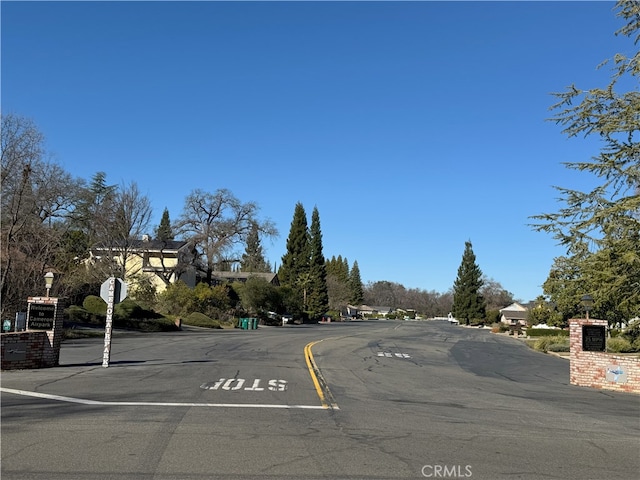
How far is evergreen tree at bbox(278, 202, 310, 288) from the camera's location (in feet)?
306

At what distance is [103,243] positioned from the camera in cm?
4866

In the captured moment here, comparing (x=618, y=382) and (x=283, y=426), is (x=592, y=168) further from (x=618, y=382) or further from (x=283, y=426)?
(x=283, y=426)

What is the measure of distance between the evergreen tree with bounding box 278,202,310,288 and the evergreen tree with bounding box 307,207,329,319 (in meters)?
1.43

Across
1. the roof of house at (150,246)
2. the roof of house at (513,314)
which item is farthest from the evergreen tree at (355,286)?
the roof of house at (150,246)

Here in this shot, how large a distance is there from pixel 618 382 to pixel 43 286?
24641 millimetres

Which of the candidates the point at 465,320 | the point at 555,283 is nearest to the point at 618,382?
the point at 555,283

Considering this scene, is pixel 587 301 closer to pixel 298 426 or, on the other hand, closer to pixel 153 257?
pixel 298 426

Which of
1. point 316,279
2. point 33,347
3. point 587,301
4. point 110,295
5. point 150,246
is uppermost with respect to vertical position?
point 150,246

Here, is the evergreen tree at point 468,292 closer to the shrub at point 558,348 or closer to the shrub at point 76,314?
the shrub at point 558,348

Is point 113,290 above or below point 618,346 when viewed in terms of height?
above

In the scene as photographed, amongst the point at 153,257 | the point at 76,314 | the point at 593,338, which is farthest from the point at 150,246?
the point at 593,338

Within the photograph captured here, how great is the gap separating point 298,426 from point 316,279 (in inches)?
3331

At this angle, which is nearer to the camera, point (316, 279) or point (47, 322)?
point (47, 322)

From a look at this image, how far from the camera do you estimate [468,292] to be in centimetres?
10981
